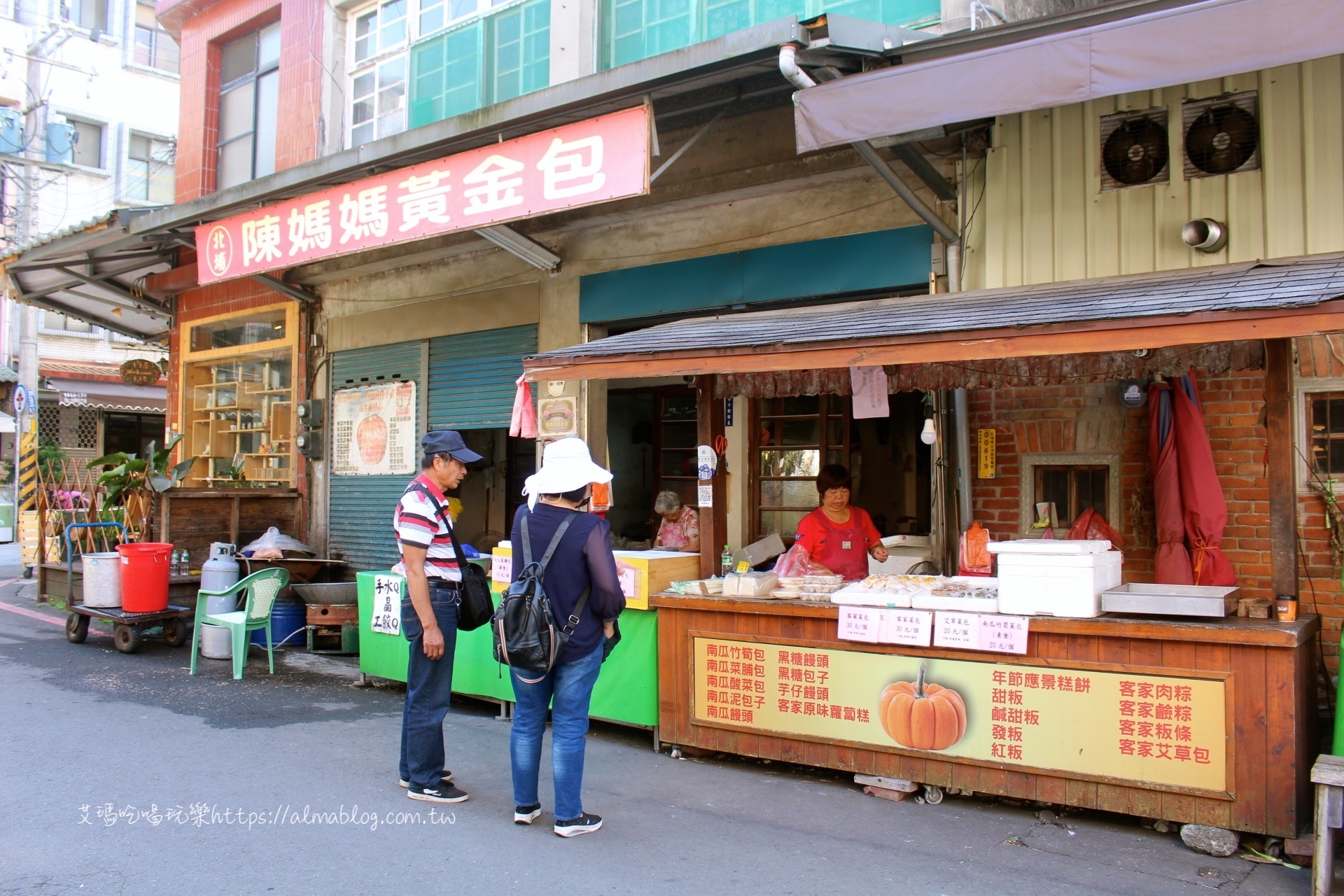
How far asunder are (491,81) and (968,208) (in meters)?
5.23

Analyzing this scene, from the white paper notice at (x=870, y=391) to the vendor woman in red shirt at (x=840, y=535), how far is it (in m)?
1.06

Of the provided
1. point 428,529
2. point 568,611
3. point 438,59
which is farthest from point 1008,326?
point 438,59

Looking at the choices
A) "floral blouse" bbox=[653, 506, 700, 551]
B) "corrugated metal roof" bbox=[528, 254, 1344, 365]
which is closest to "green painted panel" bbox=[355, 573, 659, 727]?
"corrugated metal roof" bbox=[528, 254, 1344, 365]

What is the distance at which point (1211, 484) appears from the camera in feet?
19.7

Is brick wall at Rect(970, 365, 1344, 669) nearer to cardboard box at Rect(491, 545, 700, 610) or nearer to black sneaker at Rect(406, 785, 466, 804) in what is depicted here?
cardboard box at Rect(491, 545, 700, 610)

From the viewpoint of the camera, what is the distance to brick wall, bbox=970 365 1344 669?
19.7 ft

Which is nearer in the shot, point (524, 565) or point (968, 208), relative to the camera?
point (524, 565)

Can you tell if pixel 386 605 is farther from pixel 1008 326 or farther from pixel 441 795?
pixel 1008 326

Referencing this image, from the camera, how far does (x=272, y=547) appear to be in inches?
430

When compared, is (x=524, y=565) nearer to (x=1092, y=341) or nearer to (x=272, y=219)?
(x=1092, y=341)

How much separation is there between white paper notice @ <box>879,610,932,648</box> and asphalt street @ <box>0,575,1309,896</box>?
0.89 meters

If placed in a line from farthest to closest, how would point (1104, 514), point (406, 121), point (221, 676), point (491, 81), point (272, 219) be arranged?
point (406, 121), point (491, 81), point (272, 219), point (221, 676), point (1104, 514)

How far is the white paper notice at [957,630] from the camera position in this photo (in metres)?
5.10

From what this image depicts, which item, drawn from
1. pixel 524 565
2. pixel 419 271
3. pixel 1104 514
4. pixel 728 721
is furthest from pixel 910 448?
pixel 524 565
